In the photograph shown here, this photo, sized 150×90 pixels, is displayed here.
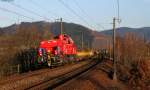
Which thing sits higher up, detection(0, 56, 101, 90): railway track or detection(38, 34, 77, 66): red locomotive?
detection(38, 34, 77, 66): red locomotive

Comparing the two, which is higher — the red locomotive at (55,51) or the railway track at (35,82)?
the red locomotive at (55,51)

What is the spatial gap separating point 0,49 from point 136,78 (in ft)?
64.5

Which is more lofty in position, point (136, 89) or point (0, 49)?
point (0, 49)

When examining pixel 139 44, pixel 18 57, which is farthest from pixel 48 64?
pixel 139 44

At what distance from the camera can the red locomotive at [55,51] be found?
4751 cm

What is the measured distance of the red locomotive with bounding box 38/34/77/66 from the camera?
4751 cm

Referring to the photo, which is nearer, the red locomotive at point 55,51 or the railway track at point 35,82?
the railway track at point 35,82

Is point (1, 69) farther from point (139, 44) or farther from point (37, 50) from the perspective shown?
point (139, 44)

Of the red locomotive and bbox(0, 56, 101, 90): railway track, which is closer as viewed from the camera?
bbox(0, 56, 101, 90): railway track

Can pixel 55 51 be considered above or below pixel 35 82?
above

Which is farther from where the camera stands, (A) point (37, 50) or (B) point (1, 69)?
(A) point (37, 50)

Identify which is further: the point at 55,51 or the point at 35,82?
the point at 55,51

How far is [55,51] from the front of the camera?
168 feet

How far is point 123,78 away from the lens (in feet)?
143
